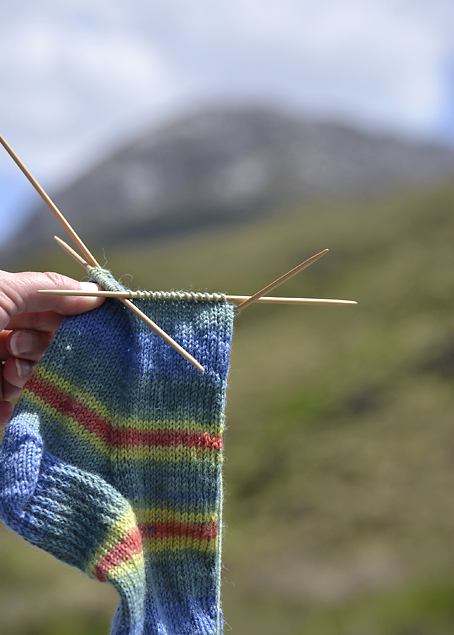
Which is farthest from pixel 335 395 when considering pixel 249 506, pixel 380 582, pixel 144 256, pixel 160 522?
pixel 144 256

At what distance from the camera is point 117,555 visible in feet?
5.01

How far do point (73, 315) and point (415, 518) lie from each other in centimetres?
999

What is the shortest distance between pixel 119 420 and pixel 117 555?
383 mm

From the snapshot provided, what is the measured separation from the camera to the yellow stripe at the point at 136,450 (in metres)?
1.60

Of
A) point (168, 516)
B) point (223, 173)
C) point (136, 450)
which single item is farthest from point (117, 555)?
point (223, 173)

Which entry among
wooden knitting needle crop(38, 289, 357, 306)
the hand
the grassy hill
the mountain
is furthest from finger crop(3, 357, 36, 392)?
the mountain

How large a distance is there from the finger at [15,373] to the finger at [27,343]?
40mm

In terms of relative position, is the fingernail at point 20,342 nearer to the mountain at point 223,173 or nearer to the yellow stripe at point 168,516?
the yellow stripe at point 168,516

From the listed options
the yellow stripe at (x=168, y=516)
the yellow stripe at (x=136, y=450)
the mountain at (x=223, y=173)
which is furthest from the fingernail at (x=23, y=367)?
the mountain at (x=223, y=173)

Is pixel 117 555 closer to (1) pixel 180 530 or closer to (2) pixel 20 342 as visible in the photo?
(1) pixel 180 530

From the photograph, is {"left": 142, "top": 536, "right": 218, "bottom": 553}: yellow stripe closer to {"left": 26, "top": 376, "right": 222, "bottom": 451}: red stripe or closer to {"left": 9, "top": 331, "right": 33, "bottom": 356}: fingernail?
{"left": 26, "top": 376, "right": 222, "bottom": 451}: red stripe

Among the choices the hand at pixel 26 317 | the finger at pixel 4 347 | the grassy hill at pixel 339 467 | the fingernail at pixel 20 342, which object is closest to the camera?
the hand at pixel 26 317

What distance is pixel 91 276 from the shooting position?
1691mm

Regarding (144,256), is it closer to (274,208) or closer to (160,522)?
(274,208)
